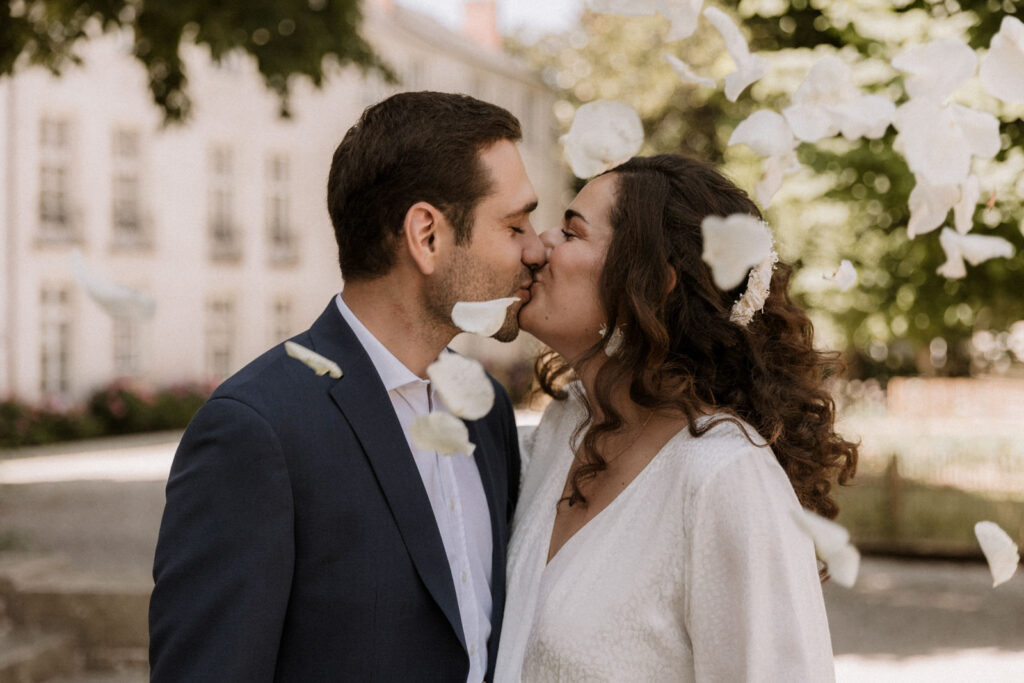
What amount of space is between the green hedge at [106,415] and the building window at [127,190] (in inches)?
116

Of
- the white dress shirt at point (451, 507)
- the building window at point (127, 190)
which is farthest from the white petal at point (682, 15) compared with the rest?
the building window at point (127, 190)

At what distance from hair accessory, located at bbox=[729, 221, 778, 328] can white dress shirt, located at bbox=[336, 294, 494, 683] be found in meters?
0.71

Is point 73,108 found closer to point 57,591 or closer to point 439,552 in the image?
point 57,591

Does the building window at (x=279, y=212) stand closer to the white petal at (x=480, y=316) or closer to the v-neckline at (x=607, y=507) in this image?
the v-neckline at (x=607, y=507)

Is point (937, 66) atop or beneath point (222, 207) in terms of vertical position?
atop

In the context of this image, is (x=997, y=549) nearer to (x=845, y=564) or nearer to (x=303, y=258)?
(x=845, y=564)

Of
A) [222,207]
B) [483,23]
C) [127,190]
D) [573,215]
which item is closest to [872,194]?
[573,215]

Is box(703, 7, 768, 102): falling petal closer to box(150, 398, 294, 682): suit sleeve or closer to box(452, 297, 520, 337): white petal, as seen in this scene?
box(452, 297, 520, 337): white petal

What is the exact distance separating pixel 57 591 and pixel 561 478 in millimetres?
4716

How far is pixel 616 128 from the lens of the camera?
165 cm

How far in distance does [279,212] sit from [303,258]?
1.15 meters

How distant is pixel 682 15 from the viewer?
1.48 metres

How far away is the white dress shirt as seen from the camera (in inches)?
89.0

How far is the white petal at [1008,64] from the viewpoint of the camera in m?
1.38
